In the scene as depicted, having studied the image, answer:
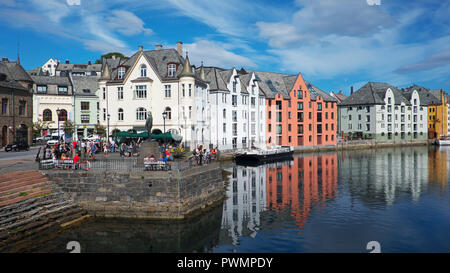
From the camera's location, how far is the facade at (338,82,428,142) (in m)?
108

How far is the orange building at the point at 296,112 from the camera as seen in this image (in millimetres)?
83312

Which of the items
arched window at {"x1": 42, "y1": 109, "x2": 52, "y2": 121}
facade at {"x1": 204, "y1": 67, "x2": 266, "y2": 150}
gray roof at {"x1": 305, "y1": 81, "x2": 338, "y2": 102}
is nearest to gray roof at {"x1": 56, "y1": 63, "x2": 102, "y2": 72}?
arched window at {"x1": 42, "y1": 109, "x2": 52, "y2": 121}

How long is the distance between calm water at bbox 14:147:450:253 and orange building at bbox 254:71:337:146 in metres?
44.7

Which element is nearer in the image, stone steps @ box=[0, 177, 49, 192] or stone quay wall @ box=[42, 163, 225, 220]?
stone steps @ box=[0, 177, 49, 192]

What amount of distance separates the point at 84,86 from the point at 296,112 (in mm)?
49293

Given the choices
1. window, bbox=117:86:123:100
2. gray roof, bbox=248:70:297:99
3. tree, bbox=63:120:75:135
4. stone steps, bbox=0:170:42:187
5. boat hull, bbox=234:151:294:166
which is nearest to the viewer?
stone steps, bbox=0:170:42:187

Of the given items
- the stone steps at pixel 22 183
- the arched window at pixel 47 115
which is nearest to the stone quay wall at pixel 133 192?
the stone steps at pixel 22 183

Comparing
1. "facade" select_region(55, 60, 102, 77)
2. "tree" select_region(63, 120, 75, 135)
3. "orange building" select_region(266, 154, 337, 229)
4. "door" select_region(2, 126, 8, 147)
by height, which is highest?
"facade" select_region(55, 60, 102, 77)

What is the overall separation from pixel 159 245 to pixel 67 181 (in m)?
9.90

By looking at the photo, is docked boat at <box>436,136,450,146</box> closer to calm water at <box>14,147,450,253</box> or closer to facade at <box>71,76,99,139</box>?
calm water at <box>14,147,450,253</box>

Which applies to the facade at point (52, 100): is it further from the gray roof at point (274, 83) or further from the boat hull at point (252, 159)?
the gray roof at point (274, 83)

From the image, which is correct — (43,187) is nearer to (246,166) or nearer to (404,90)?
(246,166)
